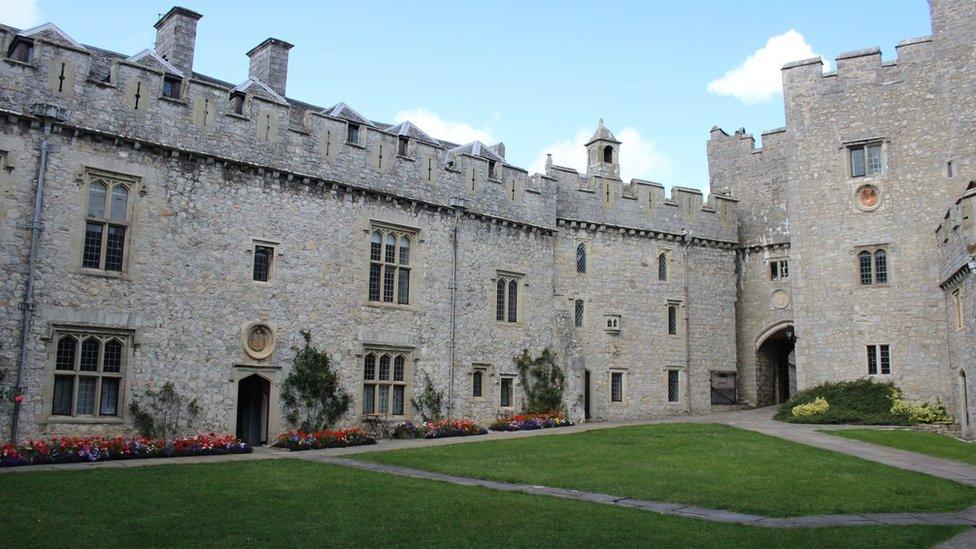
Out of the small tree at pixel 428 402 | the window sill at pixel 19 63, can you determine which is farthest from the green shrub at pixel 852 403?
the window sill at pixel 19 63

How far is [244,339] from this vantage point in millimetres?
19906

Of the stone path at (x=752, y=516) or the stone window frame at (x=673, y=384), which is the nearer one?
the stone path at (x=752, y=516)

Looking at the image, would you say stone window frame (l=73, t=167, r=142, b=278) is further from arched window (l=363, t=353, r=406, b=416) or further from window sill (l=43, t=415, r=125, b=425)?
arched window (l=363, t=353, r=406, b=416)

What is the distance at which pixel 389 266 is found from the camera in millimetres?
23078

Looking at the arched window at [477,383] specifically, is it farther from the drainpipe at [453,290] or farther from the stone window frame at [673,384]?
the stone window frame at [673,384]

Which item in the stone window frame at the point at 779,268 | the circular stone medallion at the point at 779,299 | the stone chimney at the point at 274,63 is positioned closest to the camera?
the stone chimney at the point at 274,63

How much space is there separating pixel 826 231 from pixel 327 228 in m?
16.7

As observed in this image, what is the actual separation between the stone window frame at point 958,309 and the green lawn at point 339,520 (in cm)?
1400

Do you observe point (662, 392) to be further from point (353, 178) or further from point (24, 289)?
point (24, 289)

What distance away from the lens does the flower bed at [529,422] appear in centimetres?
2398

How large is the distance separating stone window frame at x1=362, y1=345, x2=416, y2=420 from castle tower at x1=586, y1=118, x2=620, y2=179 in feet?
38.8

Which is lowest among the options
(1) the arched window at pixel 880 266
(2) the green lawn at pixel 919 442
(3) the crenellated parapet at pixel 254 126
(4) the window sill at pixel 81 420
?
(2) the green lawn at pixel 919 442

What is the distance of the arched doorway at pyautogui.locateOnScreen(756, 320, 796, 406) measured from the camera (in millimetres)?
31219

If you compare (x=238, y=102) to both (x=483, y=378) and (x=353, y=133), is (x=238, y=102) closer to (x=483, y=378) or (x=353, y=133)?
(x=353, y=133)
